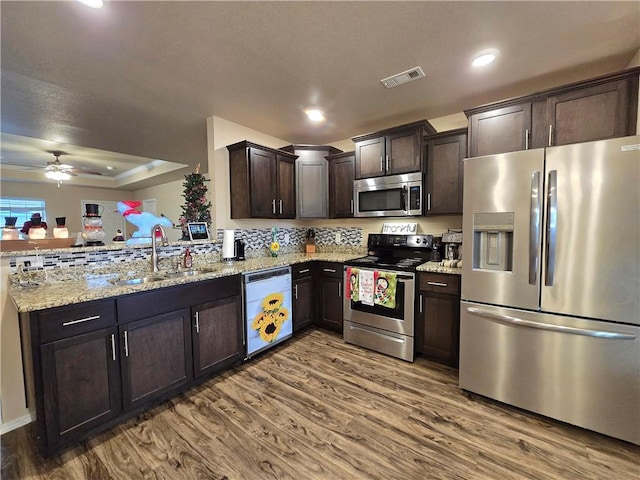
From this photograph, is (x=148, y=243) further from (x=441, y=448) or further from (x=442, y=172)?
(x=442, y=172)

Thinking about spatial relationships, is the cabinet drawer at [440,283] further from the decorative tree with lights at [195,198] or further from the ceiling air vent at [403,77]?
the decorative tree with lights at [195,198]

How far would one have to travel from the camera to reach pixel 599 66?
2076 mm

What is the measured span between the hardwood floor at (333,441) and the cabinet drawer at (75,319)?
0.74 m

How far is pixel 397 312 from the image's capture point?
2625 mm

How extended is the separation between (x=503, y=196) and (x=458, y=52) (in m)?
1.12

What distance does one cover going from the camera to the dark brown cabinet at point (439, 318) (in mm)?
2355

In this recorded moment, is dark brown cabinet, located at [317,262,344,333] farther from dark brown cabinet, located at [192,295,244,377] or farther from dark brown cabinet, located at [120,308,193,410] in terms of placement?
dark brown cabinet, located at [120,308,193,410]

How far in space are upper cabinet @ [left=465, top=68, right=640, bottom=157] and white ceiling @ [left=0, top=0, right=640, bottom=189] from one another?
262mm

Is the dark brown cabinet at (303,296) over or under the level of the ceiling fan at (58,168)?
under

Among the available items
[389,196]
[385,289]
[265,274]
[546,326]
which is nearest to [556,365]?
[546,326]

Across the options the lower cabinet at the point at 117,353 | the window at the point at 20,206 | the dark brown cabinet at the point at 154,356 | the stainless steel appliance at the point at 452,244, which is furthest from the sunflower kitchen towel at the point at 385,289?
the window at the point at 20,206

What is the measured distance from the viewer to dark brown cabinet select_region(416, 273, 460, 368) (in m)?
2.36

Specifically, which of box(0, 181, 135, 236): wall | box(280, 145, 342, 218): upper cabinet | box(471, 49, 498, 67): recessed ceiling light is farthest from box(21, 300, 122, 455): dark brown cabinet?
box(0, 181, 135, 236): wall

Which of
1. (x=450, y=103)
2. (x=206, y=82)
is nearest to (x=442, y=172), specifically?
(x=450, y=103)
